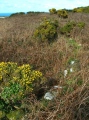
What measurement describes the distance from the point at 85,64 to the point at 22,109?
1.99 m

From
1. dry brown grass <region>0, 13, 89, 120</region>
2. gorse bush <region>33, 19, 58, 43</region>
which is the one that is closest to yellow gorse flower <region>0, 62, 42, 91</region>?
dry brown grass <region>0, 13, 89, 120</region>

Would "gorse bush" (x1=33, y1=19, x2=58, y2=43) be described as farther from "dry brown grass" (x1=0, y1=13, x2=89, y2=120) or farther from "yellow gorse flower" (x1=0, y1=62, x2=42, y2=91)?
"yellow gorse flower" (x1=0, y1=62, x2=42, y2=91)

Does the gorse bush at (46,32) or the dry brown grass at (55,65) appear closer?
the dry brown grass at (55,65)

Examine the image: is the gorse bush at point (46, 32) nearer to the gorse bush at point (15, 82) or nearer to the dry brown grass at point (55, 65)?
the dry brown grass at point (55, 65)

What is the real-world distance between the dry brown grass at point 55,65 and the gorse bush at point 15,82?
0.94ft

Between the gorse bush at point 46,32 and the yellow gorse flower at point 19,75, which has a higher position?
the gorse bush at point 46,32

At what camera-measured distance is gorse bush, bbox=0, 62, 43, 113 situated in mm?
5500

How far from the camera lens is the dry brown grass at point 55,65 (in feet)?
15.6

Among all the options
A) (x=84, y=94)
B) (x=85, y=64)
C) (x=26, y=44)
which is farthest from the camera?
(x=26, y=44)

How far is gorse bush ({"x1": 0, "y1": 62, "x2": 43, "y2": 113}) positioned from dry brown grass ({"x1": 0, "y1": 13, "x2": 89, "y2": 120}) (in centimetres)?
29

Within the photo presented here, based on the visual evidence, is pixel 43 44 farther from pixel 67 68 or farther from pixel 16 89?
pixel 16 89

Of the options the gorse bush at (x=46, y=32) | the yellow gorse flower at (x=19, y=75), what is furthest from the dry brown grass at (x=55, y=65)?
the yellow gorse flower at (x=19, y=75)

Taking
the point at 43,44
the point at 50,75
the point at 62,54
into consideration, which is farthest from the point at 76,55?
the point at 43,44

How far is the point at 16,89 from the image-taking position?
558cm
